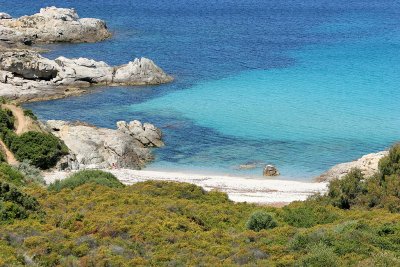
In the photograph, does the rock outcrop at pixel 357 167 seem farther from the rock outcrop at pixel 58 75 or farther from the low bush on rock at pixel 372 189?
the rock outcrop at pixel 58 75

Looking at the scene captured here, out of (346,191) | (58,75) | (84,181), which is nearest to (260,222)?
(346,191)

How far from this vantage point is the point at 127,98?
2591 inches

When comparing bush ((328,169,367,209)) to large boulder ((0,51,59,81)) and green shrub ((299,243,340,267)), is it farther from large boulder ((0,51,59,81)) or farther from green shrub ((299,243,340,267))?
large boulder ((0,51,59,81))

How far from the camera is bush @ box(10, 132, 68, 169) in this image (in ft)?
136

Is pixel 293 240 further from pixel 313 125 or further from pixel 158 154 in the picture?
pixel 313 125

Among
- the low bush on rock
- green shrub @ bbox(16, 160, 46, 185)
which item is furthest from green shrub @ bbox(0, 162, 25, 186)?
the low bush on rock

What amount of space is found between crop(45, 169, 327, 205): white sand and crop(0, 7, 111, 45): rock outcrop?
52.2 m

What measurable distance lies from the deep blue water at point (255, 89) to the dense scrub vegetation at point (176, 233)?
20908mm

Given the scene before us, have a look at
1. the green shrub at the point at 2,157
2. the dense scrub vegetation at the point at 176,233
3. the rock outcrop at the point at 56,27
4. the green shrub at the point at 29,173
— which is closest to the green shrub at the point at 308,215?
the dense scrub vegetation at the point at 176,233

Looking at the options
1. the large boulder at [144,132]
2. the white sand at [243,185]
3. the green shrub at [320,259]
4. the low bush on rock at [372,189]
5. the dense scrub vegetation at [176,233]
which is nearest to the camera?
the green shrub at [320,259]

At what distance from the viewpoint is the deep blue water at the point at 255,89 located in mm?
52000

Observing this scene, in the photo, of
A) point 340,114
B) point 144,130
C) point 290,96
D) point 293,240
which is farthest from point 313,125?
point 293,240

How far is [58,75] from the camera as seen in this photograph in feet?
225

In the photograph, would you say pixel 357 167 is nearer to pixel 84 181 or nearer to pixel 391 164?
pixel 391 164
